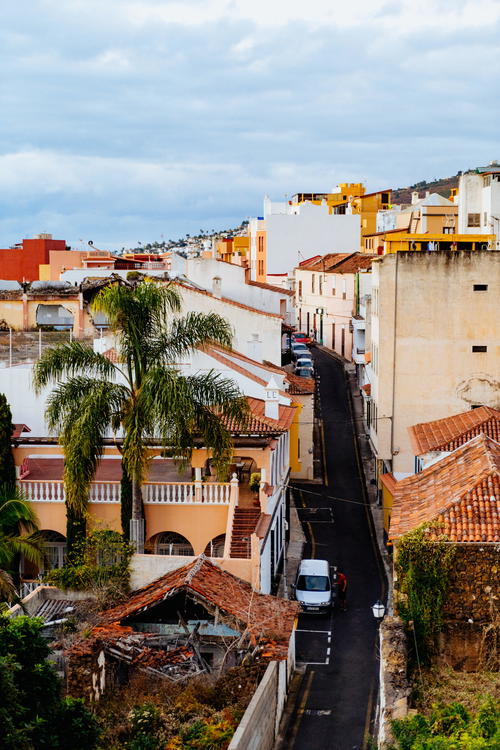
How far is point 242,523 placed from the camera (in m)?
36.1

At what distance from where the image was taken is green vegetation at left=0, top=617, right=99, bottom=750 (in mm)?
20828

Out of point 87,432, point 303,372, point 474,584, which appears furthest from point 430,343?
point 474,584

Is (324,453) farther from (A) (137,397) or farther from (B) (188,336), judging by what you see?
(A) (137,397)

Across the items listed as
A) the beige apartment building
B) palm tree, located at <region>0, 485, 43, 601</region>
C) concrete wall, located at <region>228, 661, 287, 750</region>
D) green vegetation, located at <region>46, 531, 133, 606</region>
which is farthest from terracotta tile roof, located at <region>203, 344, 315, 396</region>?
concrete wall, located at <region>228, 661, 287, 750</region>

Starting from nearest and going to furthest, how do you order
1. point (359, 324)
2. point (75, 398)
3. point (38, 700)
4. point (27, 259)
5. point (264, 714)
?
point (38, 700) < point (264, 714) < point (75, 398) < point (359, 324) < point (27, 259)

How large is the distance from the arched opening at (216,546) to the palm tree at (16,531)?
553 centimetres

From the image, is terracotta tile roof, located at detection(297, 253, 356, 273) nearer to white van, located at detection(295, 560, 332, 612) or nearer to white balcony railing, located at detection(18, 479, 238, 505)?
white van, located at detection(295, 560, 332, 612)

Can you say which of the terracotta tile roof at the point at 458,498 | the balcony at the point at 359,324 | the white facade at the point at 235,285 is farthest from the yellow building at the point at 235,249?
the terracotta tile roof at the point at 458,498

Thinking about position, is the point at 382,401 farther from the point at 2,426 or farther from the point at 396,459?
the point at 2,426

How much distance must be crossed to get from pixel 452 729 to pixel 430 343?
31.3 m

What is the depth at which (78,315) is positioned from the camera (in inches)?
2183

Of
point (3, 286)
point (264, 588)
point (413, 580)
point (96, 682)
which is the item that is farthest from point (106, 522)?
point (3, 286)

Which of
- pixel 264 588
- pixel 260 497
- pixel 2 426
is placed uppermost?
pixel 2 426

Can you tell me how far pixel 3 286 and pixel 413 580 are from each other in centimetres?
4504
